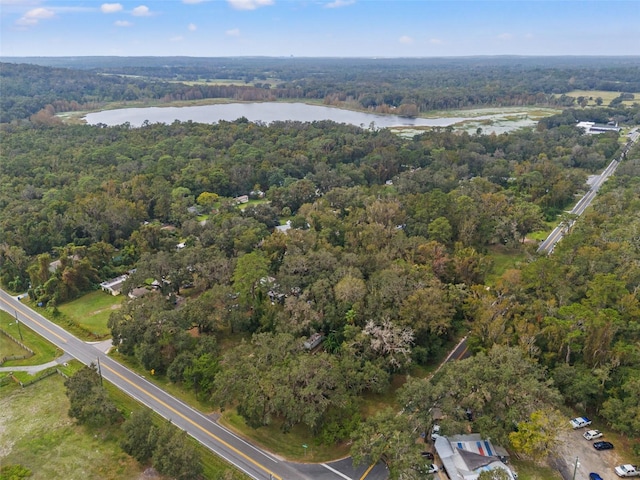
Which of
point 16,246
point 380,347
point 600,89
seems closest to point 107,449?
point 380,347

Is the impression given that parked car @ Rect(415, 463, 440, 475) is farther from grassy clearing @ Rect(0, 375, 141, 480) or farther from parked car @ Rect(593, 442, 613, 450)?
grassy clearing @ Rect(0, 375, 141, 480)

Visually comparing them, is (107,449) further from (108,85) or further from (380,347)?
(108,85)

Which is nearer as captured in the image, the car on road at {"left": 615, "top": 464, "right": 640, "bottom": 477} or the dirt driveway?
the car on road at {"left": 615, "top": 464, "right": 640, "bottom": 477}

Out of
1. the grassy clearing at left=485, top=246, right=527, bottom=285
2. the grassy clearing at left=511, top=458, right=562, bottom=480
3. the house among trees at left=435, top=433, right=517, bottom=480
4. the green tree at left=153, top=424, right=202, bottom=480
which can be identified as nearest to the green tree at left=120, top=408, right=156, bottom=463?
the green tree at left=153, top=424, right=202, bottom=480

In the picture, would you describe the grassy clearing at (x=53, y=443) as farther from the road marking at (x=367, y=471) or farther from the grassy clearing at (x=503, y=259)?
the grassy clearing at (x=503, y=259)

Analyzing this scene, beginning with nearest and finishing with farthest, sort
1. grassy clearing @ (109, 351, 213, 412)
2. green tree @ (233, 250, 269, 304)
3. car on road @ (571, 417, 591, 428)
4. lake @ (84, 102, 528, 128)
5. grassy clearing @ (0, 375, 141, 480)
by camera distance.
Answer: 1. grassy clearing @ (0, 375, 141, 480)
2. car on road @ (571, 417, 591, 428)
3. grassy clearing @ (109, 351, 213, 412)
4. green tree @ (233, 250, 269, 304)
5. lake @ (84, 102, 528, 128)

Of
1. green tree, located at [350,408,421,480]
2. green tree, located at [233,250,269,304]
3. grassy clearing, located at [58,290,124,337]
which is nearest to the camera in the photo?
green tree, located at [350,408,421,480]
